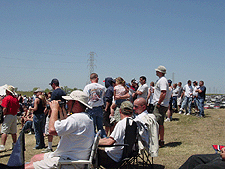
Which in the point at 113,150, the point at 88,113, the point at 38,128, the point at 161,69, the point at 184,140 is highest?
the point at 161,69

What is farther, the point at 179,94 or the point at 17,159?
the point at 179,94

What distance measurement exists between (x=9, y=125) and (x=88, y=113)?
9.13ft

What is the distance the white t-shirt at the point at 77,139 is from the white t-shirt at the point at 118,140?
0.56 m

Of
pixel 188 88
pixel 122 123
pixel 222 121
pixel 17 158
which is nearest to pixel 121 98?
pixel 122 123

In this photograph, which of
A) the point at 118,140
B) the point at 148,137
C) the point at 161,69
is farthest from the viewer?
the point at 161,69

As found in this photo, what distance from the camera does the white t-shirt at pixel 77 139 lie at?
2.91 meters

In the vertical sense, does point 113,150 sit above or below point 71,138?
below

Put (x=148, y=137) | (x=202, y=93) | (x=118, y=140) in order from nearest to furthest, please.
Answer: (x=118, y=140), (x=148, y=137), (x=202, y=93)

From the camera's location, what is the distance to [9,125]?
669 cm

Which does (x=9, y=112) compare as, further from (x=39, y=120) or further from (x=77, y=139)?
(x=77, y=139)

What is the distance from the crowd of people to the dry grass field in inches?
19.7

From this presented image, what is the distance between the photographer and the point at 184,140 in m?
6.91

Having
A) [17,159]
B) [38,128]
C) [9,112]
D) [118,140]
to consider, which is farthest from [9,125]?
[17,159]

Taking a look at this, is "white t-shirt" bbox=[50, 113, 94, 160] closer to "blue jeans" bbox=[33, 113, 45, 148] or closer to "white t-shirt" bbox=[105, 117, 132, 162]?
"white t-shirt" bbox=[105, 117, 132, 162]
